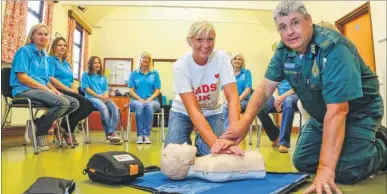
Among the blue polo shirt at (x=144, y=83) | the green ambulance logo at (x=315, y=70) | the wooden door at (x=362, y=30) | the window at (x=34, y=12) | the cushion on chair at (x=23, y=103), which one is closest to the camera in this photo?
the green ambulance logo at (x=315, y=70)

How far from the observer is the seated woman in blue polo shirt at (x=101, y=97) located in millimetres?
3662

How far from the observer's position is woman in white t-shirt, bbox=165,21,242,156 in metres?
1.64

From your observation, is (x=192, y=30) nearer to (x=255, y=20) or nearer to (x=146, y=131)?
(x=146, y=131)

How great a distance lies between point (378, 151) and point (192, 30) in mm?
1105

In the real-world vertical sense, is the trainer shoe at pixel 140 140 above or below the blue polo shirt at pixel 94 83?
below

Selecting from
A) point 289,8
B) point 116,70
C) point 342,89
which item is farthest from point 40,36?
point 116,70

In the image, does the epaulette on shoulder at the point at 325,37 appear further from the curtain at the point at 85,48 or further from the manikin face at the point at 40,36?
the curtain at the point at 85,48

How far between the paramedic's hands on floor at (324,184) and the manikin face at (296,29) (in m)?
0.54

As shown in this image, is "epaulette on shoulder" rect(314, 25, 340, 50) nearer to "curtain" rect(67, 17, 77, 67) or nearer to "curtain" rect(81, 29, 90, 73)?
"curtain" rect(67, 17, 77, 67)

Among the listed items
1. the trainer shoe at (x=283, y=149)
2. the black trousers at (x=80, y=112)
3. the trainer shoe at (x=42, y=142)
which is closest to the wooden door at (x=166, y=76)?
the black trousers at (x=80, y=112)

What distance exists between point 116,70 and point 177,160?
719 cm

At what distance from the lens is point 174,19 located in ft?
27.9

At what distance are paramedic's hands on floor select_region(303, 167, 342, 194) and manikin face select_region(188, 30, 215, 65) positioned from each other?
0.83 metres

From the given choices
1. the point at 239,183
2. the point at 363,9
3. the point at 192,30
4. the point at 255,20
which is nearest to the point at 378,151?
the point at 239,183
